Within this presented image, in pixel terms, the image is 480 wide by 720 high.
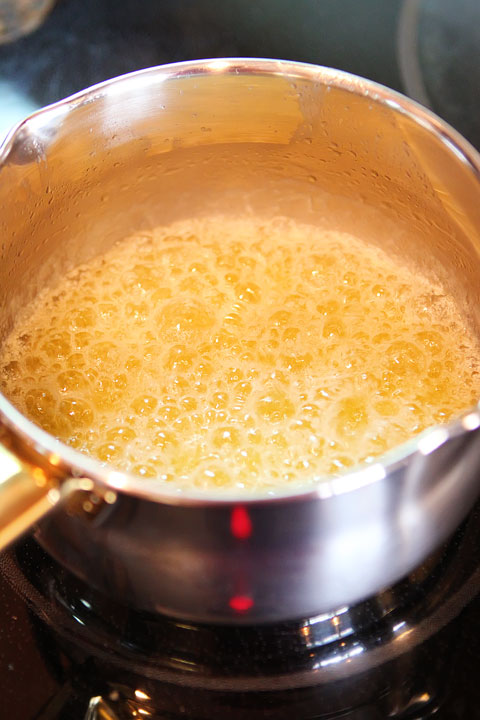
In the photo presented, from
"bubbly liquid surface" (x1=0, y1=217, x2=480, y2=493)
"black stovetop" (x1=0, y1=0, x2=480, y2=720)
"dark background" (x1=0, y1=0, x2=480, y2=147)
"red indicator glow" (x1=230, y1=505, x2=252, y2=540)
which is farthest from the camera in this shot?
"dark background" (x1=0, y1=0, x2=480, y2=147)

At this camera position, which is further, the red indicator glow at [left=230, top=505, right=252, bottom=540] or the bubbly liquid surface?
the bubbly liquid surface

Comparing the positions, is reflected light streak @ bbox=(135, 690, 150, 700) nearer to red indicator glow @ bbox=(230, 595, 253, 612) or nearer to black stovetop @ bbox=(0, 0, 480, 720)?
black stovetop @ bbox=(0, 0, 480, 720)

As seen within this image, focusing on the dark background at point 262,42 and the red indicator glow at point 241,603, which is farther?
the dark background at point 262,42

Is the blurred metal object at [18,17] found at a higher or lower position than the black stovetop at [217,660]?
higher

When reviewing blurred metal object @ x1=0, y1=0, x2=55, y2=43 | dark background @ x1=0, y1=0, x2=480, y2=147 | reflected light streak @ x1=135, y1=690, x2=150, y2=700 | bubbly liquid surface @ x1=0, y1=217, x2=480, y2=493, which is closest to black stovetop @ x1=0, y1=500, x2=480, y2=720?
reflected light streak @ x1=135, y1=690, x2=150, y2=700

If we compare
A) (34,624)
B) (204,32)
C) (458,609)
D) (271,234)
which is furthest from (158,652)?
(204,32)

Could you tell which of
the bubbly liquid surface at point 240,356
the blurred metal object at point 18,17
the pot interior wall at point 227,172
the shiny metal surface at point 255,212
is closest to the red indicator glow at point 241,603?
the shiny metal surface at point 255,212

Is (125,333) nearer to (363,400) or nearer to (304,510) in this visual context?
(363,400)

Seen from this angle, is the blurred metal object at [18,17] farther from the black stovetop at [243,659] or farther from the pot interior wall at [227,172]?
the black stovetop at [243,659]
